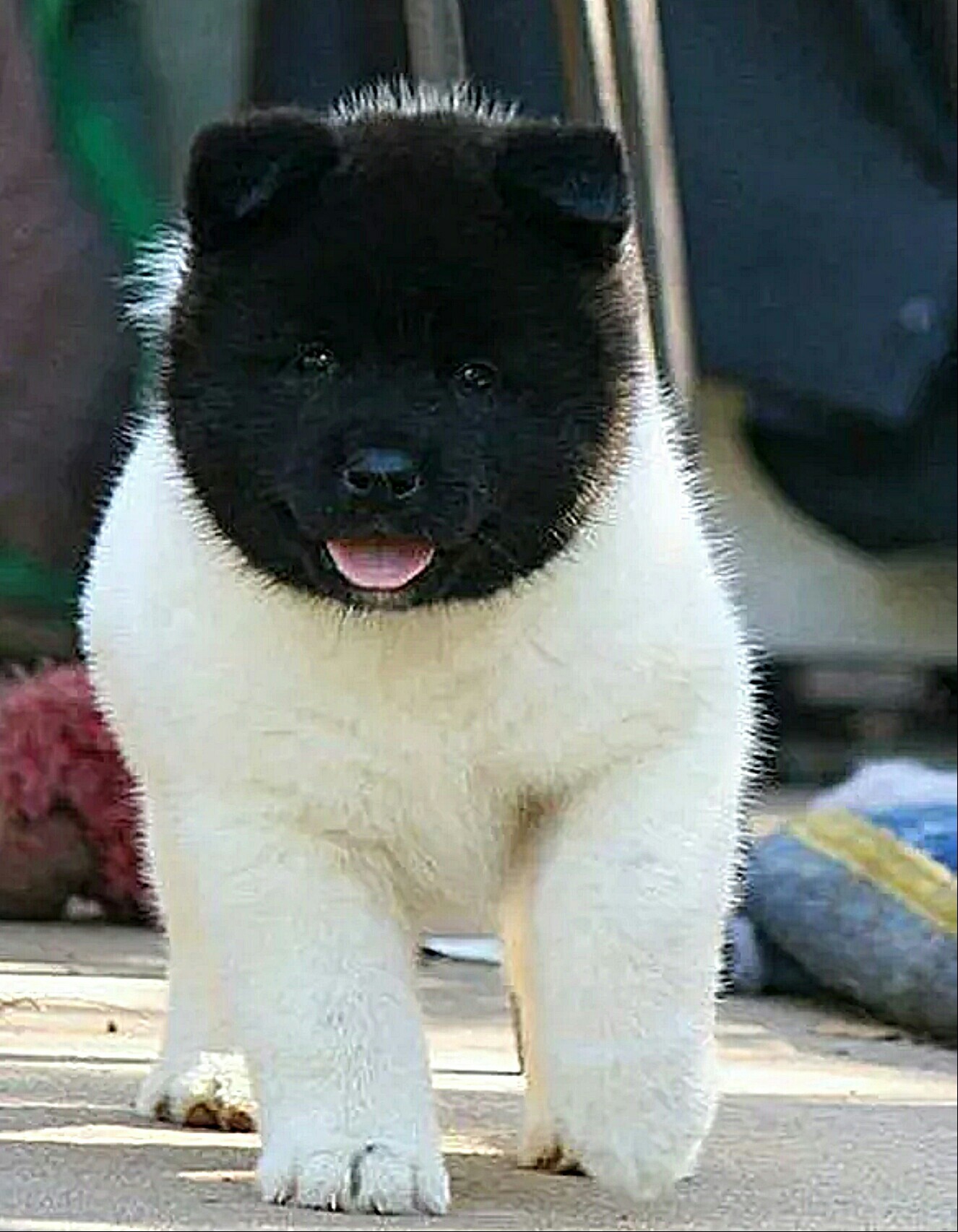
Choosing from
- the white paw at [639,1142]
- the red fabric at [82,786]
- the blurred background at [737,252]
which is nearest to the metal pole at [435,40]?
the red fabric at [82,786]

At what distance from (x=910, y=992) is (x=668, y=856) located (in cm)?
131

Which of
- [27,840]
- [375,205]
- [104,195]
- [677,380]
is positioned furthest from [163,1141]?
[104,195]

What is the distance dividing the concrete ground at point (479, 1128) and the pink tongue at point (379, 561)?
1.48 feet

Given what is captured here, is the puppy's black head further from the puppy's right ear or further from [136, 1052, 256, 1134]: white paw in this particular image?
[136, 1052, 256, 1134]: white paw

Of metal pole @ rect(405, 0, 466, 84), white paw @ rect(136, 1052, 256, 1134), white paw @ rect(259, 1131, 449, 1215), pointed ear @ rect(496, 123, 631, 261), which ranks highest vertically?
metal pole @ rect(405, 0, 466, 84)

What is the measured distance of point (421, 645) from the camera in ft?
8.00

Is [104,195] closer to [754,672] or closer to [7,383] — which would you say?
[7,383]

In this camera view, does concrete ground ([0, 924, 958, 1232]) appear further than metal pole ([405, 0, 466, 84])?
No

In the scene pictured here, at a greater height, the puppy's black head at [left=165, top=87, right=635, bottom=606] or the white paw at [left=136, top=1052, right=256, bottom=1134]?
the puppy's black head at [left=165, top=87, right=635, bottom=606]

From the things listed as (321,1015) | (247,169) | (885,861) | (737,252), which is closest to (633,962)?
(321,1015)

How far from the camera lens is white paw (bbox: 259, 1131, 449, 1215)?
2.33m

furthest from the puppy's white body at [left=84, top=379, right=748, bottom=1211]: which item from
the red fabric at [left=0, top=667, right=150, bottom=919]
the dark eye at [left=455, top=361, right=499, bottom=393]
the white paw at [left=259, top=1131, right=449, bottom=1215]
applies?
the red fabric at [left=0, top=667, right=150, bottom=919]

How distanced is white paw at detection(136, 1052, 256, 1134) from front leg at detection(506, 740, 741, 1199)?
1.42 ft

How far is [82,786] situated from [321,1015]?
1946 mm
